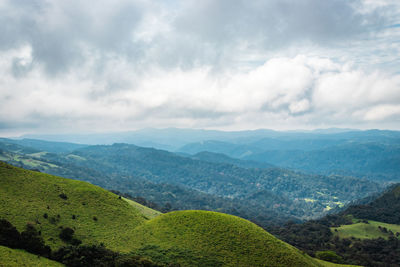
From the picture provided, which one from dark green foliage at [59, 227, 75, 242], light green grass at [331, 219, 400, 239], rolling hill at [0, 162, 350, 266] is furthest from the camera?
light green grass at [331, 219, 400, 239]

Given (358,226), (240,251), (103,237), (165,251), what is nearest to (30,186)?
(103,237)

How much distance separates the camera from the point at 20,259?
137ft

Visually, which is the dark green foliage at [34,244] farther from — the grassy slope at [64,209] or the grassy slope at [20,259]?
the grassy slope at [64,209]

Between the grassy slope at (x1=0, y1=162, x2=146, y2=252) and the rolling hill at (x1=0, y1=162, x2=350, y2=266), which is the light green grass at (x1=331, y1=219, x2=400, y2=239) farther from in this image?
the grassy slope at (x1=0, y1=162, x2=146, y2=252)

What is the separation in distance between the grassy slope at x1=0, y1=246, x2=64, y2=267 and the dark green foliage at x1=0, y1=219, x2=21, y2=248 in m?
1.84

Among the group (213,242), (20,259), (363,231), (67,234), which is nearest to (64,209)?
(67,234)

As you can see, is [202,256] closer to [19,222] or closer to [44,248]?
[44,248]

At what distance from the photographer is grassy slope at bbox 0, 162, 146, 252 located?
56188 mm

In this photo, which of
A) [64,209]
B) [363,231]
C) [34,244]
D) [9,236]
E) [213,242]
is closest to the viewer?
[9,236]

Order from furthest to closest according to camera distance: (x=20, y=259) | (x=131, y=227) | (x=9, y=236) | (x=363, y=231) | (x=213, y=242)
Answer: (x=363, y=231), (x=131, y=227), (x=213, y=242), (x=9, y=236), (x=20, y=259)

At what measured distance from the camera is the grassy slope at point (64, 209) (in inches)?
2212

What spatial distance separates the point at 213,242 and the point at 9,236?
37725mm

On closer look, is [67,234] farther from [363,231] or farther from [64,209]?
[363,231]

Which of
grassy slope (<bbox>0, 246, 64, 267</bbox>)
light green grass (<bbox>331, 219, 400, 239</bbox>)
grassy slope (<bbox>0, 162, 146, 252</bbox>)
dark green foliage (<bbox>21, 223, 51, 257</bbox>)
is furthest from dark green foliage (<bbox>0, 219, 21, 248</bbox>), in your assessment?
light green grass (<bbox>331, 219, 400, 239</bbox>)
